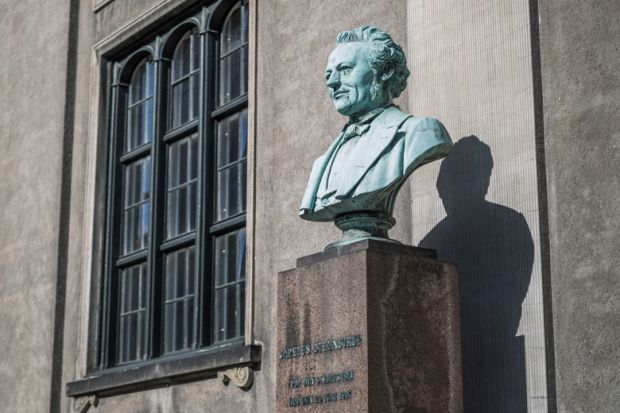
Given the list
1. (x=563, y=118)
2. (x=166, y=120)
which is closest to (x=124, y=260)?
(x=166, y=120)

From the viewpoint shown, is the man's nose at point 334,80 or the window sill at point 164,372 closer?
the man's nose at point 334,80

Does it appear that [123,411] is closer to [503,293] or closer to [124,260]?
[124,260]

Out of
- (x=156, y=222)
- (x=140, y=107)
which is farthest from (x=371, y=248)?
(x=140, y=107)

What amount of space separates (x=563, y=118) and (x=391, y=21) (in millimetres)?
2310

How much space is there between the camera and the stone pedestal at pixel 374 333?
7.70m

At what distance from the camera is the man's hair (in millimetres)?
8492

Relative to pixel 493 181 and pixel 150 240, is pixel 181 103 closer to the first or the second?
pixel 150 240

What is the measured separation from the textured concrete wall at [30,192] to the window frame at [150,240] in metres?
0.61

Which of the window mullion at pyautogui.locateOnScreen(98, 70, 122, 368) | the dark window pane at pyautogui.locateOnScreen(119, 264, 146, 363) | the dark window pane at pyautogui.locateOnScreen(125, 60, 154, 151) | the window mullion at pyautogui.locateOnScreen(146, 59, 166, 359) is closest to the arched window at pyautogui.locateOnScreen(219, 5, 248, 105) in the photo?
the window mullion at pyautogui.locateOnScreen(146, 59, 166, 359)

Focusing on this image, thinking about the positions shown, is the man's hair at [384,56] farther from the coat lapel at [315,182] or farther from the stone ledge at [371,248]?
the stone ledge at [371,248]

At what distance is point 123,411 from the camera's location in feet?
41.9

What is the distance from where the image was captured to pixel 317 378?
8047 millimetres

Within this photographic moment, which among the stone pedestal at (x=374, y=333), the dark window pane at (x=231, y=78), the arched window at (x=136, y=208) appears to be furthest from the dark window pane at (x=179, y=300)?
the stone pedestal at (x=374, y=333)

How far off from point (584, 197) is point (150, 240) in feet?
20.6
